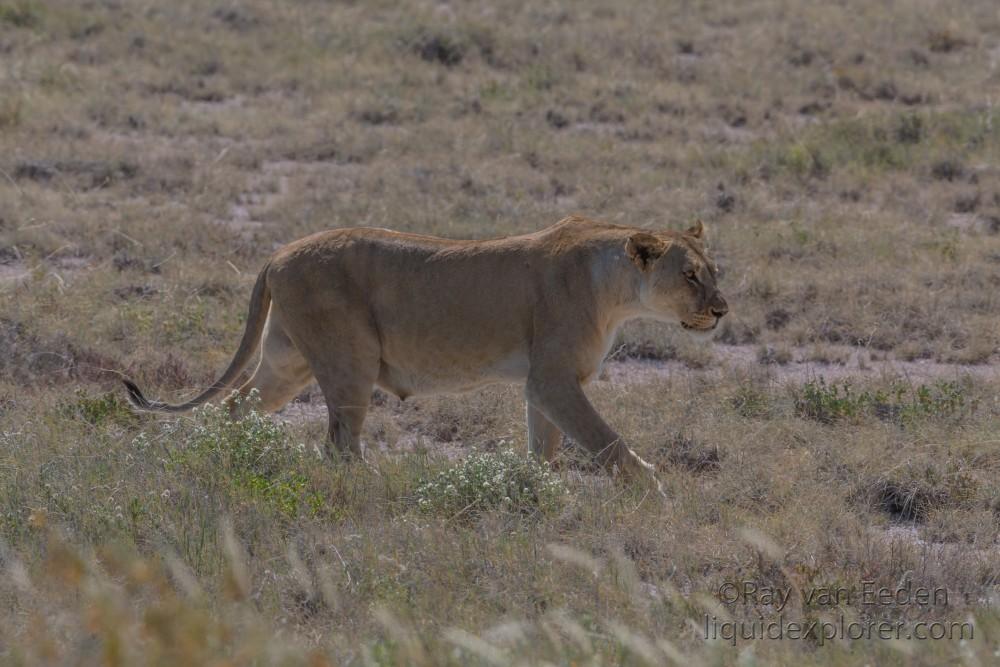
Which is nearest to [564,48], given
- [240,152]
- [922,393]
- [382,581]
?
[240,152]

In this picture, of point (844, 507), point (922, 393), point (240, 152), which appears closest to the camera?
point (844, 507)

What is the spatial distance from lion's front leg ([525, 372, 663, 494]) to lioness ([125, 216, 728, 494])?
94 mm

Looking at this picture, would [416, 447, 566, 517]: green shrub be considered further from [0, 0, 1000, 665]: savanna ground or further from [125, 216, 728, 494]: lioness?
[125, 216, 728, 494]: lioness

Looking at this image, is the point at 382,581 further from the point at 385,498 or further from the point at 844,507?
the point at 844,507

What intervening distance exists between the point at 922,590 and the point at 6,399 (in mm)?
5381

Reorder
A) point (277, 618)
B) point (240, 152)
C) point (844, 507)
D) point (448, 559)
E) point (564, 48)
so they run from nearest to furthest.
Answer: point (277, 618)
point (448, 559)
point (844, 507)
point (240, 152)
point (564, 48)

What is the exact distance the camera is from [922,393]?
28.0 ft

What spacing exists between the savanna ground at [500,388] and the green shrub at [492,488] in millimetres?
19

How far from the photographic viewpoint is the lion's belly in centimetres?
756

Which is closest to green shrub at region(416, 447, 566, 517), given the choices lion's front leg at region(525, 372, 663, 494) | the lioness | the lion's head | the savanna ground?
the savanna ground

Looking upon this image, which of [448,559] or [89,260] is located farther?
[89,260]

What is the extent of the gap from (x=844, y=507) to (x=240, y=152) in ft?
32.3

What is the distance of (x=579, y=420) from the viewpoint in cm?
709

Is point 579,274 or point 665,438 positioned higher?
point 579,274
